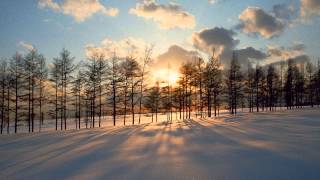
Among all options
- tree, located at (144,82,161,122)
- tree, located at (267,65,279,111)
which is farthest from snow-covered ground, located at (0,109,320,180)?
tree, located at (267,65,279,111)

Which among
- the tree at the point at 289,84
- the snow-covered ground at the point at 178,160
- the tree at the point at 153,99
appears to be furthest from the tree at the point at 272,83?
the snow-covered ground at the point at 178,160

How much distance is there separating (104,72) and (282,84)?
43.9 metres

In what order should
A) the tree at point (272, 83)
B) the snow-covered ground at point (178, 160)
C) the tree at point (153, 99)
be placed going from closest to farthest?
the snow-covered ground at point (178, 160) < the tree at point (153, 99) < the tree at point (272, 83)

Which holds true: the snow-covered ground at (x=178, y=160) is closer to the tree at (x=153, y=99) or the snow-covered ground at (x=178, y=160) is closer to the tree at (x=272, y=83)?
the tree at (x=153, y=99)

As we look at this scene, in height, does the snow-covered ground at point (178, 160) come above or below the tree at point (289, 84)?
below

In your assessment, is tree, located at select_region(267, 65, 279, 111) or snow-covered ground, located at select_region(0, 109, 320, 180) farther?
tree, located at select_region(267, 65, 279, 111)

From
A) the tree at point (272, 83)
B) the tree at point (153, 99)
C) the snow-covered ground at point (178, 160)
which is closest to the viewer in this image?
the snow-covered ground at point (178, 160)

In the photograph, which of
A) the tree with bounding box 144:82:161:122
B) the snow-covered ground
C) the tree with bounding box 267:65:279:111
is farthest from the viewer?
the tree with bounding box 267:65:279:111

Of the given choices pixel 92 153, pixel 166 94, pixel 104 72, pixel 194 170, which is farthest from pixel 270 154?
pixel 166 94

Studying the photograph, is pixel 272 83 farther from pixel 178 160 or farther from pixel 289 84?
pixel 178 160

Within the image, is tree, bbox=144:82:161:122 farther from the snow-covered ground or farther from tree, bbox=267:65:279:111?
the snow-covered ground

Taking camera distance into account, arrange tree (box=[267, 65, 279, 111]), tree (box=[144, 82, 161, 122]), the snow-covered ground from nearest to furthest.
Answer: the snow-covered ground
tree (box=[144, 82, 161, 122])
tree (box=[267, 65, 279, 111])

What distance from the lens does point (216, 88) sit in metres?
47.3

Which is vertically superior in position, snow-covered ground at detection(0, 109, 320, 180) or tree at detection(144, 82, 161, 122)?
tree at detection(144, 82, 161, 122)
